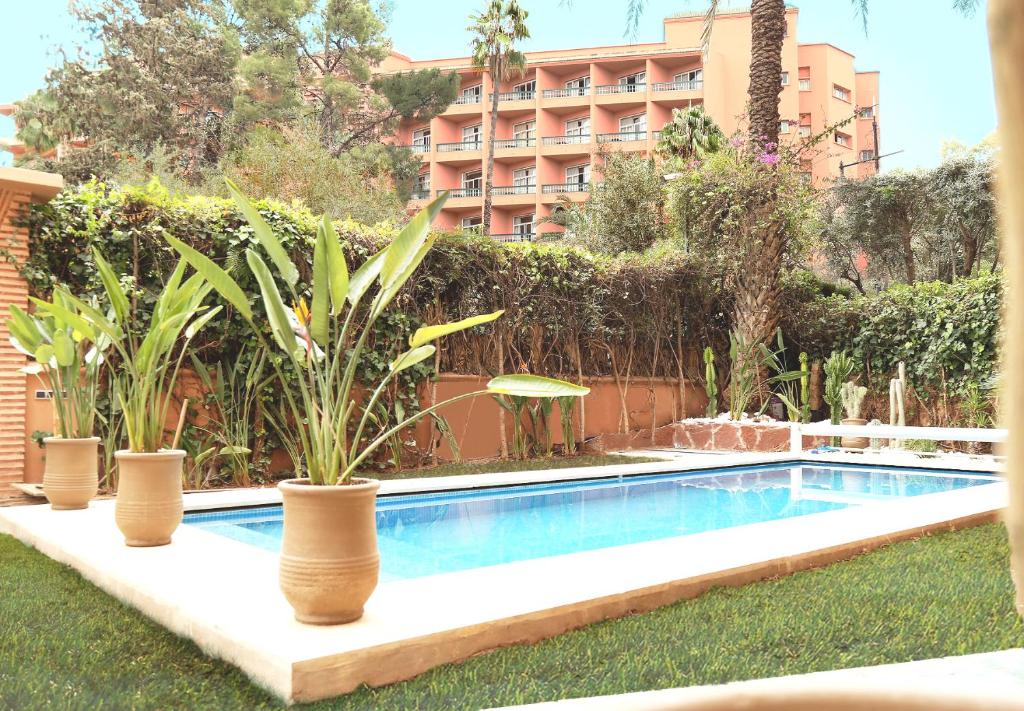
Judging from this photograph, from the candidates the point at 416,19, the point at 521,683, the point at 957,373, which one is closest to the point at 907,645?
the point at 521,683

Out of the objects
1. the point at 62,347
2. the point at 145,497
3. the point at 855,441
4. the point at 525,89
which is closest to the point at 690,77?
the point at 525,89

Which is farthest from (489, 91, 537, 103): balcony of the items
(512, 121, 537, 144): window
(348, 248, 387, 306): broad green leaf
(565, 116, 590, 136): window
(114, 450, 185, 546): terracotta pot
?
(348, 248, 387, 306): broad green leaf

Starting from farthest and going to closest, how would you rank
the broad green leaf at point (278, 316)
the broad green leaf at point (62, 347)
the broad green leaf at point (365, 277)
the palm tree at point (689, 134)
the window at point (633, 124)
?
the window at point (633, 124), the palm tree at point (689, 134), the broad green leaf at point (62, 347), the broad green leaf at point (365, 277), the broad green leaf at point (278, 316)

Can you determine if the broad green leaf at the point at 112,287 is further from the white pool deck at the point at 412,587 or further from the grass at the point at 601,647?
the grass at the point at 601,647

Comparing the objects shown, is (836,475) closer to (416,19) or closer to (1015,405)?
(1015,405)

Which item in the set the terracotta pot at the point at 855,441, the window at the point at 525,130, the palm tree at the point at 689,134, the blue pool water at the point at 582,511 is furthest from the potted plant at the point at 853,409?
the window at the point at 525,130

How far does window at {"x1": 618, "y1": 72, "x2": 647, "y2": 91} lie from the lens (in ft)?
122

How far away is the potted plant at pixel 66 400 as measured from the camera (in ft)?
15.7

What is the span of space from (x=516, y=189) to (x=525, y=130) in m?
3.07

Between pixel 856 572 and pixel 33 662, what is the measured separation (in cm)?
326

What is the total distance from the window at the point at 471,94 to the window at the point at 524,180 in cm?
418

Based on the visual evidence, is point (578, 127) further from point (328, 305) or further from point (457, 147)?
point (328, 305)

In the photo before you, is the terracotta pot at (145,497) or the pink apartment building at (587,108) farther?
the pink apartment building at (587,108)

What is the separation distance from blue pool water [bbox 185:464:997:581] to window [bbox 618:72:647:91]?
1226 inches
